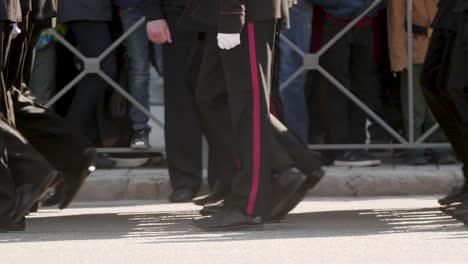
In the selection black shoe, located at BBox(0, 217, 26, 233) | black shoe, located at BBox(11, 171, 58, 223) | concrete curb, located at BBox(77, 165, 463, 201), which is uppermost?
black shoe, located at BBox(11, 171, 58, 223)

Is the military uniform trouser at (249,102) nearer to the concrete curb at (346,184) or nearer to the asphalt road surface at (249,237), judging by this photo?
the asphalt road surface at (249,237)

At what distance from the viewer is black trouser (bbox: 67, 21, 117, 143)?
9.79 meters

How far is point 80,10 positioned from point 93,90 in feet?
1.87

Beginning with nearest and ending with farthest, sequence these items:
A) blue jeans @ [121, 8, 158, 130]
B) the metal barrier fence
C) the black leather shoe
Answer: the black leather shoe
the metal barrier fence
blue jeans @ [121, 8, 158, 130]

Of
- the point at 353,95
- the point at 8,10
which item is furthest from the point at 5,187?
the point at 353,95

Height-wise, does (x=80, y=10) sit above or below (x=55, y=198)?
above

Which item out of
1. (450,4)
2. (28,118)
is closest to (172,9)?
(28,118)

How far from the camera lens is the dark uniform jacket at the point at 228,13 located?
7516 millimetres

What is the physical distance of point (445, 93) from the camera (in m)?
8.01

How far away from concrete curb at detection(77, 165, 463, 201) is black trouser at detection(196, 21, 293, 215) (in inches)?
69.3

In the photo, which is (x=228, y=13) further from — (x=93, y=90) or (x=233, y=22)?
(x=93, y=90)

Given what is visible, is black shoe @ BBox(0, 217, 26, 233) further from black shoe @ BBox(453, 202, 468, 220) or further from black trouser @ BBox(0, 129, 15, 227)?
black shoe @ BBox(453, 202, 468, 220)

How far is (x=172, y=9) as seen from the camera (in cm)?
872

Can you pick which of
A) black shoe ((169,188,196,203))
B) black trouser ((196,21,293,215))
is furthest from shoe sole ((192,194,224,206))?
black trouser ((196,21,293,215))
